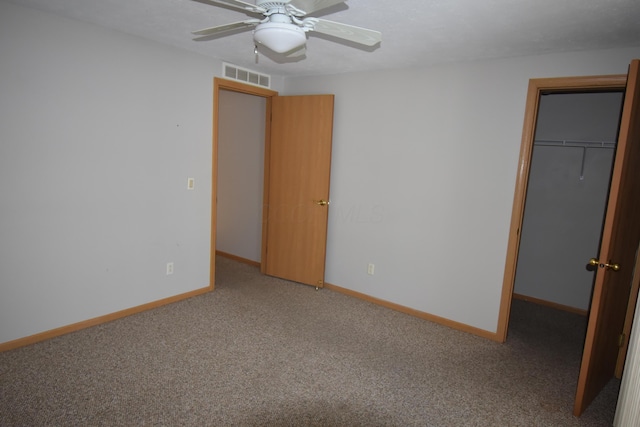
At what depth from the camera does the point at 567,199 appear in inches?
157

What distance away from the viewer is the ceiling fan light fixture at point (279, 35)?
170 cm

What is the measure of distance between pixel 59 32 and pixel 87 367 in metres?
2.31

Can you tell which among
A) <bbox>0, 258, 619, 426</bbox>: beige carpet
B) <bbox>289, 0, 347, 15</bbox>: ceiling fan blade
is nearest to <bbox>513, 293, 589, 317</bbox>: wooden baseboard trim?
<bbox>0, 258, 619, 426</bbox>: beige carpet

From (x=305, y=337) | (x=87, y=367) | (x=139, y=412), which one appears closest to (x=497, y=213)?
(x=305, y=337)

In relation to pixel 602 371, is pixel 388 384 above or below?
below

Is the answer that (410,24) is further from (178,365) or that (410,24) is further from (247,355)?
(178,365)

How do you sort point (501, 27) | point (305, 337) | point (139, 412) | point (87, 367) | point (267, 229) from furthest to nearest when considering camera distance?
1. point (267, 229)
2. point (305, 337)
3. point (87, 367)
4. point (501, 27)
5. point (139, 412)

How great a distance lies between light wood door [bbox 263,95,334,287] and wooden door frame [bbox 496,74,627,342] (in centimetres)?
181

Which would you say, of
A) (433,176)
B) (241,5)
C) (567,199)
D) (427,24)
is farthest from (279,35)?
(567,199)

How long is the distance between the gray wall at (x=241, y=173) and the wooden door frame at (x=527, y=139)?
9.42ft

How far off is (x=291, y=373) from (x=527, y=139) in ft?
8.15

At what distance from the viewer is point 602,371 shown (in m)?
2.51

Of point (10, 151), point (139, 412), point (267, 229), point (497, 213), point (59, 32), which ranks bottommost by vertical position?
point (139, 412)

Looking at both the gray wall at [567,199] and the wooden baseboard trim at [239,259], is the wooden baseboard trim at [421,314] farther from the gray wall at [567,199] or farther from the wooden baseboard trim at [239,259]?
the gray wall at [567,199]
